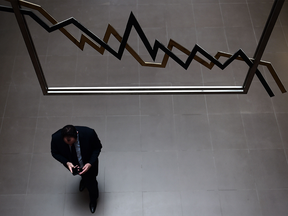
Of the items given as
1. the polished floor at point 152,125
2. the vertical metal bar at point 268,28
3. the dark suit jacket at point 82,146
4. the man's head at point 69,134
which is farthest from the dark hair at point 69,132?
the vertical metal bar at point 268,28

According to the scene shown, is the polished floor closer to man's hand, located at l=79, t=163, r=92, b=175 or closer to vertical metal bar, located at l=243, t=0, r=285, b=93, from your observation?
man's hand, located at l=79, t=163, r=92, b=175

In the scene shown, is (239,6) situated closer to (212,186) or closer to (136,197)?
(212,186)

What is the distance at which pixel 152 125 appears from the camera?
155 inches

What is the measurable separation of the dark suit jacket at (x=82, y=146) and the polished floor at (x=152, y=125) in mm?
917

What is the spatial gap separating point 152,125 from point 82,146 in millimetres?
1458

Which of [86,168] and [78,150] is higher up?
[78,150]

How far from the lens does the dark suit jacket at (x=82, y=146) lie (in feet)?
8.66

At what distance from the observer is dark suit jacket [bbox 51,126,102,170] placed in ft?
8.66

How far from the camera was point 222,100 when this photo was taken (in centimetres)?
415

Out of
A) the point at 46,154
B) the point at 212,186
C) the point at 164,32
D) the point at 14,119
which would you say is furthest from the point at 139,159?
the point at 164,32

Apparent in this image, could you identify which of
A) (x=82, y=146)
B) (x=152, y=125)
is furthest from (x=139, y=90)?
(x=152, y=125)

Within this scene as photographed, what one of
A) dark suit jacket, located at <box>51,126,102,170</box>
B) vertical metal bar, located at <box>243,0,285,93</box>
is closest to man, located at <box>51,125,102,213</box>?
dark suit jacket, located at <box>51,126,102,170</box>

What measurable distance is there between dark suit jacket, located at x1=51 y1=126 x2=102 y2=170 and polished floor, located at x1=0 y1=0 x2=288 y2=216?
3.01 feet

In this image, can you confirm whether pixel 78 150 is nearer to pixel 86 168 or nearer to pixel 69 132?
pixel 86 168
